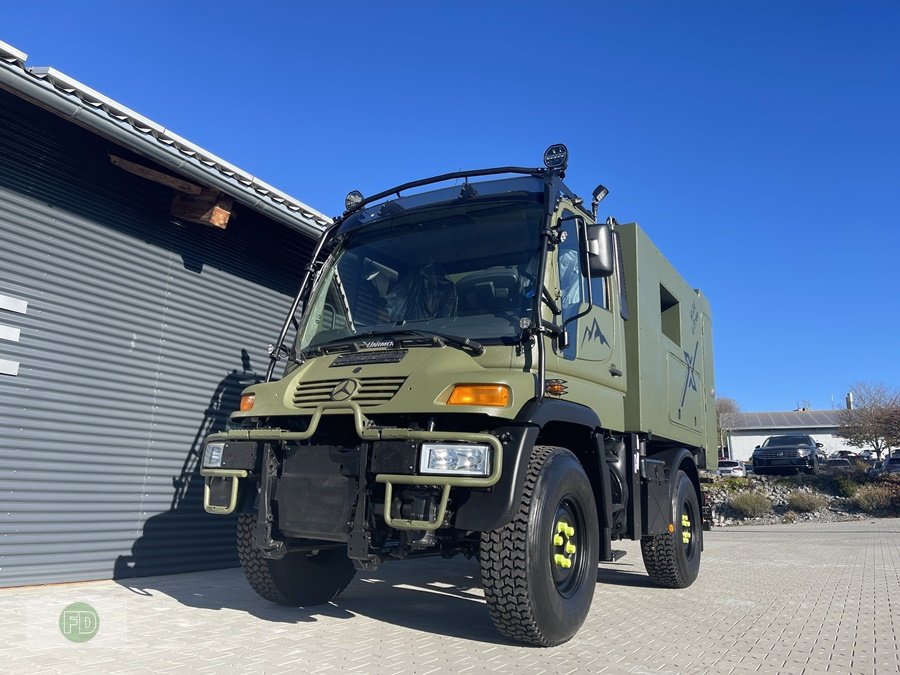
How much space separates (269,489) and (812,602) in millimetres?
4964

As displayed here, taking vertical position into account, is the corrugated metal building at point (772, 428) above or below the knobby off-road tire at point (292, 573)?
above

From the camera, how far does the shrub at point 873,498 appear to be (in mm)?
17875

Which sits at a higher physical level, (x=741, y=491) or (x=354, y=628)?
(x=741, y=491)

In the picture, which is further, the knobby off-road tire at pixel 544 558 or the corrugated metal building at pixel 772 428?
the corrugated metal building at pixel 772 428

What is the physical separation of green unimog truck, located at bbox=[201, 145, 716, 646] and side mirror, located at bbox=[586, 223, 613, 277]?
17 millimetres

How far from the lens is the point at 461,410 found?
3814 mm

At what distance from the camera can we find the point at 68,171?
250 inches

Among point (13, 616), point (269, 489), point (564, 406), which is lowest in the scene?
point (13, 616)

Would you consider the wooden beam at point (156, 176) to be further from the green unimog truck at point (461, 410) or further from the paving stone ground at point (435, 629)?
the paving stone ground at point (435, 629)

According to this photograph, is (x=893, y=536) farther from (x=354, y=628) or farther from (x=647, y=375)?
(x=354, y=628)

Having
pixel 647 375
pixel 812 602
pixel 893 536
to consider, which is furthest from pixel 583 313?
pixel 893 536

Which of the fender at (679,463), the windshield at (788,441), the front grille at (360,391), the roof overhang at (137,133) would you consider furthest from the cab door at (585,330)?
the windshield at (788,441)

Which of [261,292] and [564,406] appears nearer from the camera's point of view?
[564,406]

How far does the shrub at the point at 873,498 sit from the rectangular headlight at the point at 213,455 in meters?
18.6
